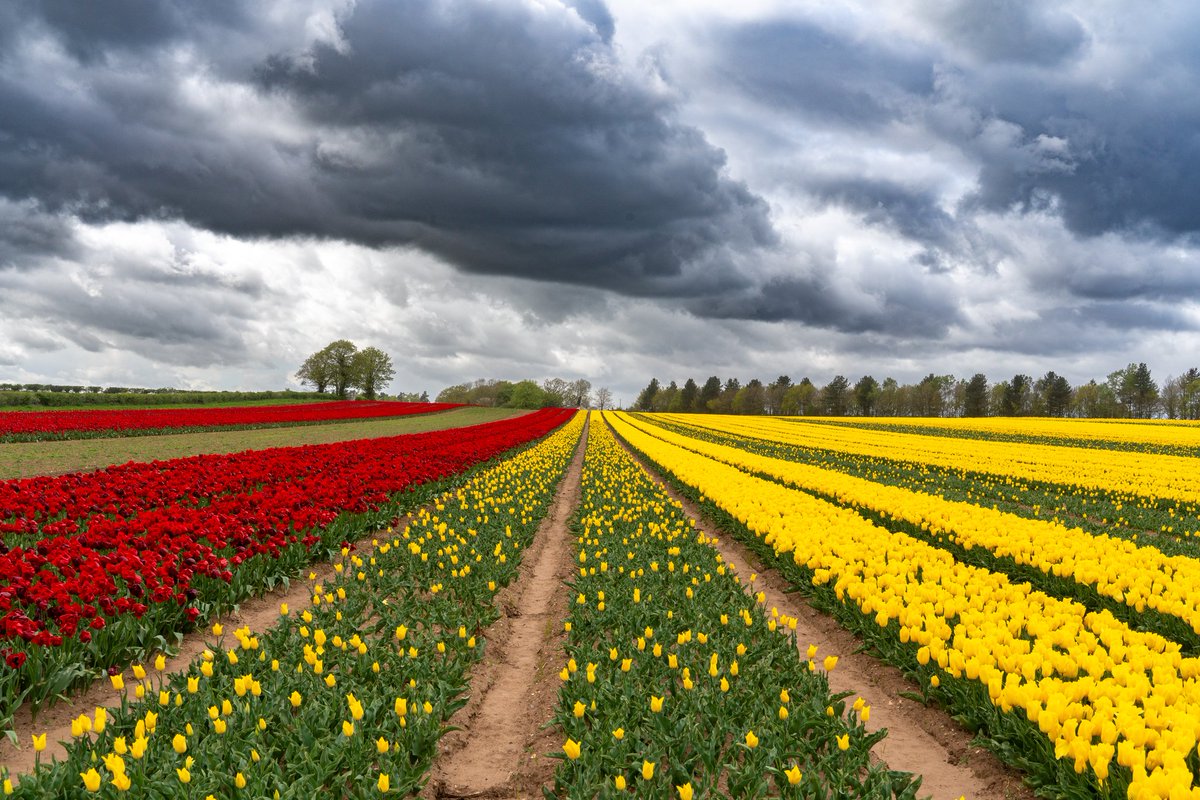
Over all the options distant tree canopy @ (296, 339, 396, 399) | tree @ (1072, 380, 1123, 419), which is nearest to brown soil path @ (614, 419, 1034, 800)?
distant tree canopy @ (296, 339, 396, 399)

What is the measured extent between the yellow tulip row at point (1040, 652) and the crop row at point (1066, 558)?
3.31 feet

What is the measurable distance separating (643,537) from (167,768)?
8.03 m

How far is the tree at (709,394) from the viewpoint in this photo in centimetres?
16425

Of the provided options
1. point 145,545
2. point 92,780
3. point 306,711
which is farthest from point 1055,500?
point 92,780

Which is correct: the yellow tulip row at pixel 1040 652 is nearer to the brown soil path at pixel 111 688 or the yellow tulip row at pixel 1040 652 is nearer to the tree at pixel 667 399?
the brown soil path at pixel 111 688

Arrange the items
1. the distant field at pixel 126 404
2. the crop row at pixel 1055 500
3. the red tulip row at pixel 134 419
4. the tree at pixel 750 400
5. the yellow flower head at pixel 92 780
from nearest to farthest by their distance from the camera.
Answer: the yellow flower head at pixel 92 780, the crop row at pixel 1055 500, the red tulip row at pixel 134 419, the distant field at pixel 126 404, the tree at pixel 750 400

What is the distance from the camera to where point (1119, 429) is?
55062 millimetres

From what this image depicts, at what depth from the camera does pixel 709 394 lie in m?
168

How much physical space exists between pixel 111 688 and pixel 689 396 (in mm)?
163695

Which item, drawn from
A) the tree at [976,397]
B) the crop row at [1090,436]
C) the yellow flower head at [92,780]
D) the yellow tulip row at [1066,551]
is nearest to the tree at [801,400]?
the tree at [976,397]

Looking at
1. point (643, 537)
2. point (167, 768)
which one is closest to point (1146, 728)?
point (167, 768)

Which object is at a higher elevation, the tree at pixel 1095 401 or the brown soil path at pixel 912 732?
the tree at pixel 1095 401

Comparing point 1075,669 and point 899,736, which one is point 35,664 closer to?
point 899,736

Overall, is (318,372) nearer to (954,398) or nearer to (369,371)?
(369,371)
